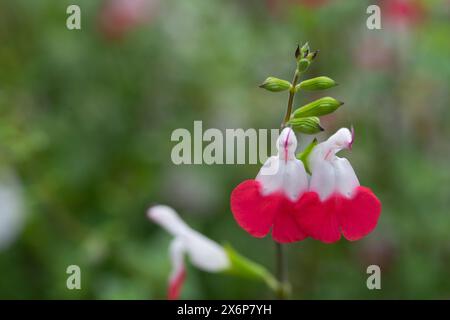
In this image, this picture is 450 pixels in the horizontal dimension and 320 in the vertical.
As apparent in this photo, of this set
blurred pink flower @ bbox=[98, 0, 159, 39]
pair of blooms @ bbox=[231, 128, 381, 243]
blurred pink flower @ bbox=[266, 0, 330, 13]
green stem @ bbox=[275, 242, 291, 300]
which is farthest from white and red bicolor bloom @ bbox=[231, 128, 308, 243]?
blurred pink flower @ bbox=[98, 0, 159, 39]

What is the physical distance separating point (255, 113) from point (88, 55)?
501 mm

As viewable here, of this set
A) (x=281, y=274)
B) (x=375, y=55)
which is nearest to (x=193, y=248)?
(x=281, y=274)

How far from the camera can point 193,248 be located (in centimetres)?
100

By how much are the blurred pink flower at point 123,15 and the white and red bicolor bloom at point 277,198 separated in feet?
3.80

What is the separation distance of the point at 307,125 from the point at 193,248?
34cm

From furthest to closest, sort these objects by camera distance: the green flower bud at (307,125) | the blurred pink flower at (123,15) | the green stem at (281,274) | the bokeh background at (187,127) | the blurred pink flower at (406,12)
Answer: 1. the blurred pink flower at (123,15)
2. the blurred pink flower at (406,12)
3. the bokeh background at (187,127)
4. the green stem at (281,274)
5. the green flower bud at (307,125)

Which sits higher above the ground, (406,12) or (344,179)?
(406,12)

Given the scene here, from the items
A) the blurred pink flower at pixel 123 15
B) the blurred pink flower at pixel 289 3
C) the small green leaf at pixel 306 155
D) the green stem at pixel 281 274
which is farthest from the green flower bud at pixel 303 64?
the blurred pink flower at pixel 123 15

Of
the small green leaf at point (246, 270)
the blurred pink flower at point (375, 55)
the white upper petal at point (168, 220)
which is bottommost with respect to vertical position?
the small green leaf at point (246, 270)

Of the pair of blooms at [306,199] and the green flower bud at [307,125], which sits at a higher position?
the green flower bud at [307,125]

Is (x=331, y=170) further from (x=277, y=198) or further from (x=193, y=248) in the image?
(x=193, y=248)

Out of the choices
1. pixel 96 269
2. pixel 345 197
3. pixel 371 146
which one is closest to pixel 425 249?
pixel 371 146

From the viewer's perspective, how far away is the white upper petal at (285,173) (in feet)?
2.50

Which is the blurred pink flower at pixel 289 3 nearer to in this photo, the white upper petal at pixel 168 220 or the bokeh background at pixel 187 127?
the bokeh background at pixel 187 127
